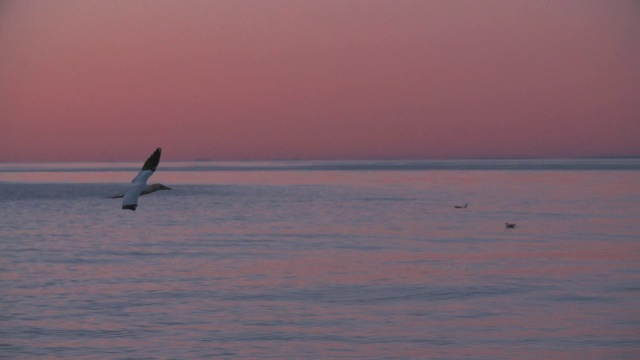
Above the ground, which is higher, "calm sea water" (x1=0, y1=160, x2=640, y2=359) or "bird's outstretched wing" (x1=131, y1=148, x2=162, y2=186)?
"bird's outstretched wing" (x1=131, y1=148, x2=162, y2=186)

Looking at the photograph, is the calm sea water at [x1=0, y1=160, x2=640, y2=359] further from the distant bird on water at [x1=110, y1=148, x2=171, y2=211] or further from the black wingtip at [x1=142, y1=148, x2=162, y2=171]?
the black wingtip at [x1=142, y1=148, x2=162, y2=171]

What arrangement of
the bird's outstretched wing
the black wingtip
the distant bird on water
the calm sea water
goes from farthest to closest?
the distant bird on water < the bird's outstretched wing < the black wingtip < the calm sea water

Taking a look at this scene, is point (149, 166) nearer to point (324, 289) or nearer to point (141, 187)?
point (141, 187)

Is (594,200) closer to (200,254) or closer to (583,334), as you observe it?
(200,254)

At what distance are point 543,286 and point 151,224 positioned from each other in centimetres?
2157

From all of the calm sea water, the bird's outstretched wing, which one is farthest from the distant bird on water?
the calm sea water

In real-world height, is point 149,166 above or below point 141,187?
above

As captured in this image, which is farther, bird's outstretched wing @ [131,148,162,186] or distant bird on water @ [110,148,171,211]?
distant bird on water @ [110,148,171,211]

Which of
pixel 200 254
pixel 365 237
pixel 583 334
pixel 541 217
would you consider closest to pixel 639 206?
pixel 541 217

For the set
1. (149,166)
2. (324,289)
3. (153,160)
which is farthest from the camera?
(324,289)

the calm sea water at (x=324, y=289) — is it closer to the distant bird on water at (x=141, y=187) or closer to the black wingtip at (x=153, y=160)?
the distant bird on water at (x=141, y=187)

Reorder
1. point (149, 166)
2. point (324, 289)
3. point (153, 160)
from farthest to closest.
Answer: point (324, 289)
point (149, 166)
point (153, 160)

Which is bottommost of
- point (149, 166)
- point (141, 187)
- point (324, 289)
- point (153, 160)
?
point (324, 289)

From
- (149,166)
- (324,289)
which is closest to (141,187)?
(149,166)
